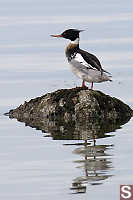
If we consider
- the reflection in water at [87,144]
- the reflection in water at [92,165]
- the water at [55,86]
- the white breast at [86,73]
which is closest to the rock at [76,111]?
the reflection in water at [87,144]

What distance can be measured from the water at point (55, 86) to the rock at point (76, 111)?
1.26ft

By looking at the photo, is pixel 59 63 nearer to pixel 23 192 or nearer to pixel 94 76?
pixel 94 76

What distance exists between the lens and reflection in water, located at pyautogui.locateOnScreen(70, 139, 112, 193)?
13802mm

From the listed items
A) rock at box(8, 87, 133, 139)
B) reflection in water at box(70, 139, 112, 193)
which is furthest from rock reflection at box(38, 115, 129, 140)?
reflection in water at box(70, 139, 112, 193)

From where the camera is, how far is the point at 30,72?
23.8 metres

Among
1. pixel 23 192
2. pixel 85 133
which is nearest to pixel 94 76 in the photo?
pixel 85 133

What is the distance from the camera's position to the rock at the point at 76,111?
1858cm

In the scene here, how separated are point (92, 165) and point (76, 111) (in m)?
3.98

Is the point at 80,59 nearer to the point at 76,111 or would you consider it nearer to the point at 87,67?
the point at 87,67

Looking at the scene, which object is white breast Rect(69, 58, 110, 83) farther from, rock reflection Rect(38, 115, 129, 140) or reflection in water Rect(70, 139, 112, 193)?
reflection in water Rect(70, 139, 112, 193)

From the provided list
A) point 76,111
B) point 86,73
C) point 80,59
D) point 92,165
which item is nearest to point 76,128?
point 76,111

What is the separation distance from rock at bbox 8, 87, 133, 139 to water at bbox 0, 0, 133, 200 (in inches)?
15.2

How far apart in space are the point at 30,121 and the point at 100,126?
1.45 m

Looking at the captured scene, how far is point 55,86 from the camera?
72.6ft
